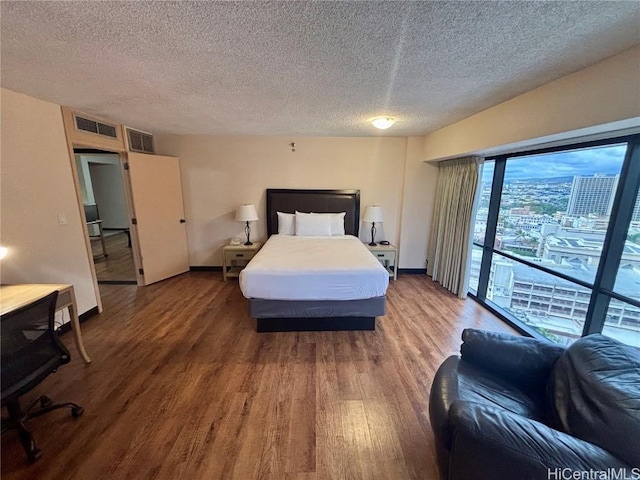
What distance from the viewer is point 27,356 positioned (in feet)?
4.86

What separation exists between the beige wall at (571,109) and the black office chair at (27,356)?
360cm

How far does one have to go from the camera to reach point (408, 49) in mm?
1515

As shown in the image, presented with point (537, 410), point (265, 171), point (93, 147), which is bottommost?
point (537, 410)

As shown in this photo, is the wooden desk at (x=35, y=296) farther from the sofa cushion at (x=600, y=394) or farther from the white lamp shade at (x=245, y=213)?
the sofa cushion at (x=600, y=394)

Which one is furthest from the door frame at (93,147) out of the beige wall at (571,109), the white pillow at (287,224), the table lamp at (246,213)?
the beige wall at (571,109)

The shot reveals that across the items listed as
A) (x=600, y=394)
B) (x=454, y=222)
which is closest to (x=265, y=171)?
(x=454, y=222)

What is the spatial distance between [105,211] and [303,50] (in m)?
9.38

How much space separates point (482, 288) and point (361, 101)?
9.57 ft

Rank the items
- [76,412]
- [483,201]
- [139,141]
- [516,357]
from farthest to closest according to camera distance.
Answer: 1. [139,141]
2. [483,201]
3. [76,412]
4. [516,357]

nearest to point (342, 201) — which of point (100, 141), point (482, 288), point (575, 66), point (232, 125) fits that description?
point (232, 125)

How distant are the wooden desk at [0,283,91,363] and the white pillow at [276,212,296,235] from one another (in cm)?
273

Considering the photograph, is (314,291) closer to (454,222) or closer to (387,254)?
(387,254)

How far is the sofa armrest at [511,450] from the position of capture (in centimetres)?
91

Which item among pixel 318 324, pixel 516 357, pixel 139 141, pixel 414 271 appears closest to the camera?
pixel 516 357
